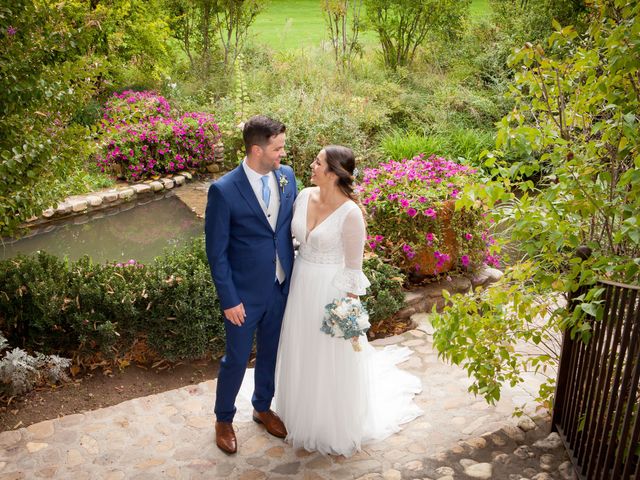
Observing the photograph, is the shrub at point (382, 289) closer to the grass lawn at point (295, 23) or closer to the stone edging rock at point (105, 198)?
the stone edging rock at point (105, 198)

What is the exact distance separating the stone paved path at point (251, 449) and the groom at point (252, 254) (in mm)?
217

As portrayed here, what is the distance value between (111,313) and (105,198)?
4.63 m

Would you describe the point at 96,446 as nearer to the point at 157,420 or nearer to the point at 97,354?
the point at 157,420

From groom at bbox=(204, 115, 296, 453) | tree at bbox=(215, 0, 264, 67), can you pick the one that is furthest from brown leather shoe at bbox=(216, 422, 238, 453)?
tree at bbox=(215, 0, 264, 67)

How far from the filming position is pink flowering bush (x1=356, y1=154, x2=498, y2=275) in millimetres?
6043

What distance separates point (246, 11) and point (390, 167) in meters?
9.01

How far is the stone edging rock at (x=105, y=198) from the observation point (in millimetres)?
8773

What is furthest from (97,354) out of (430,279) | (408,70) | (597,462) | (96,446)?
(408,70)

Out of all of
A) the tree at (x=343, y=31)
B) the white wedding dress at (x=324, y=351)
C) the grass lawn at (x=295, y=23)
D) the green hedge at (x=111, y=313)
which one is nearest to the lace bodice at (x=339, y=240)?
the white wedding dress at (x=324, y=351)

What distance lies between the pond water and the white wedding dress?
13.3 feet

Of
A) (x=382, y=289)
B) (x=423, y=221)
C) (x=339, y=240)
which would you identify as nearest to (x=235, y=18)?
(x=423, y=221)

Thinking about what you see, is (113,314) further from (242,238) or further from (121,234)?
(121,234)

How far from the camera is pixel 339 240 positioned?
386cm

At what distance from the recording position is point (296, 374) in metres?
4.03
